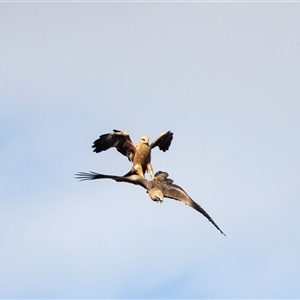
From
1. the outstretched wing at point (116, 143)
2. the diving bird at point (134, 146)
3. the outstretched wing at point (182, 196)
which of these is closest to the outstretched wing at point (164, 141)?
the diving bird at point (134, 146)

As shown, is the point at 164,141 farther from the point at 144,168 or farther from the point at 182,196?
the point at 182,196

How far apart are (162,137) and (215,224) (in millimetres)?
4135

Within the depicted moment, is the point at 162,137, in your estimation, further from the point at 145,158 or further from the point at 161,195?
the point at 161,195

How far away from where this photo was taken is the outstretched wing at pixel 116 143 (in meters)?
22.6

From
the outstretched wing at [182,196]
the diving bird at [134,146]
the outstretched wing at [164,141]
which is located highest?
the outstretched wing at [164,141]

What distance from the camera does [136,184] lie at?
20203 mm

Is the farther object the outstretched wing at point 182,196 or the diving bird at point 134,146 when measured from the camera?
the diving bird at point 134,146

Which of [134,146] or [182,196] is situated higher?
[134,146]

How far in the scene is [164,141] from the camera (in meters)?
23.5

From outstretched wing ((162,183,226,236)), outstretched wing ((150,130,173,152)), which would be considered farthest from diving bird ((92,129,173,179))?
outstretched wing ((162,183,226,236))

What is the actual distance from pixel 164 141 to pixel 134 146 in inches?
51.9

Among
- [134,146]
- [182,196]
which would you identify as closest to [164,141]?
[134,146]

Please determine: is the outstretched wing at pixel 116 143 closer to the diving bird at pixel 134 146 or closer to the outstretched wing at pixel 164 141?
the diving bird at pixel 134 146

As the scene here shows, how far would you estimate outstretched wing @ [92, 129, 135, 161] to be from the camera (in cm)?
2264
